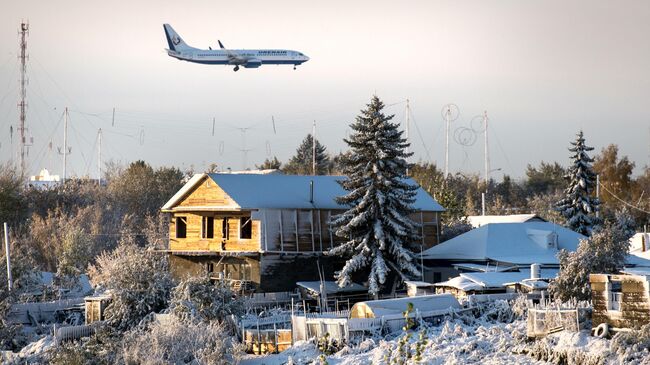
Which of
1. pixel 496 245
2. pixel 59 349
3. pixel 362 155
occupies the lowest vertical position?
pixel 59 349

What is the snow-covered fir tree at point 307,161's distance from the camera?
114 m

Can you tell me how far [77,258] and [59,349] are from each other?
33793 millimetres

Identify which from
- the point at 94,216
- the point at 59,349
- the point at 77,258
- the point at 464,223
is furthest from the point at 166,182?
the point at 59,349

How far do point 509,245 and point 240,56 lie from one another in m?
56.9

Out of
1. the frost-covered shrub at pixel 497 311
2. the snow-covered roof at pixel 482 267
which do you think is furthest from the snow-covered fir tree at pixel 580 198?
the frost-covered shrub at pixel 497 311

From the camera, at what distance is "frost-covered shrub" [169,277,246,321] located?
43250mm

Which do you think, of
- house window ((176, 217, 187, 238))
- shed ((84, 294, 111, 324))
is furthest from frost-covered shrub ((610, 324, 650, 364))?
house window ((176, 217, 187, 238))

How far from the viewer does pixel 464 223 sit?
70.5 m

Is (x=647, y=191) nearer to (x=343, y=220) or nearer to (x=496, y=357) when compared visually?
(x=343, y=220)

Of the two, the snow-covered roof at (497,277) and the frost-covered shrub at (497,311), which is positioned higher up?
the snow-covered roof at (497,277)

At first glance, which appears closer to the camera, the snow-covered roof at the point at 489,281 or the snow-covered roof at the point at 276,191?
the snow-covered roof at the point at 489,281

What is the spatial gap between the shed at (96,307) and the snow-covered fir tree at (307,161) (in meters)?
A: 61.9

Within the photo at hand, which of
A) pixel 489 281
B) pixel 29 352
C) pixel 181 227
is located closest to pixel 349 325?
pixel 489 281

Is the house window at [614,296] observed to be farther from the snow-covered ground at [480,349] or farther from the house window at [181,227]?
the house window at [181,227]
